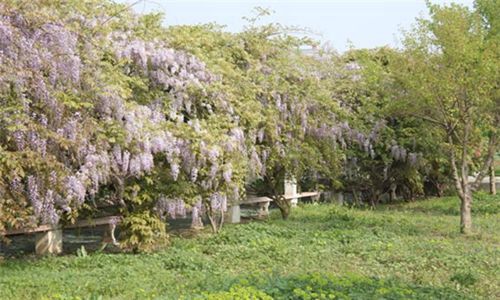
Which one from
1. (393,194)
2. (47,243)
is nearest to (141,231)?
(47,243)

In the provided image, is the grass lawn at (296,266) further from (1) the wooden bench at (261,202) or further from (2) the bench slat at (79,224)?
(1) the wooden bench at (261,202)

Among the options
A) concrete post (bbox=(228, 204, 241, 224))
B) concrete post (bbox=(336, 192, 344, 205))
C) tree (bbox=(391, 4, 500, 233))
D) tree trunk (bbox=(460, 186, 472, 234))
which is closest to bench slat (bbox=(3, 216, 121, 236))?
concrete post (bbox=(228, 204, 241, 224))

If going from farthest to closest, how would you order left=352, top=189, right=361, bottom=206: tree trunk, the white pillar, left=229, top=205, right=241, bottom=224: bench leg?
left=352, top=189, right=361, bottom=206: tree trunk < the white pillar < left=229, top=205, right=241, bottom=224: bench leg

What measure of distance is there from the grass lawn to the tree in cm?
184

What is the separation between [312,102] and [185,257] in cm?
588

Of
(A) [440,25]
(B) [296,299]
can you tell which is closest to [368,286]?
(B) [296,299]

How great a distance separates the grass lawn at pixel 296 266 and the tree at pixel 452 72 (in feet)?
6.02

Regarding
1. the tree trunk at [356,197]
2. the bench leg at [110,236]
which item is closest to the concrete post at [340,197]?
the tree trunk at [356,197]

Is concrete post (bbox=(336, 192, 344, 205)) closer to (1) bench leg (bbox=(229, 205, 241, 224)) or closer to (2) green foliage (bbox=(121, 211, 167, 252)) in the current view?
(1) bench leg (bbox=(229, 205, 241, 224))

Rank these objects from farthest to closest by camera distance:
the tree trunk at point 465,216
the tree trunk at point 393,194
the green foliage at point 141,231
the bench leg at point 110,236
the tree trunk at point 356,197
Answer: the tree trunk at point 393,194, the tree trunk at point 356,197, the tree trunk at point 465,216, the bench leg at point 110,236, the green foliage at point 141,231

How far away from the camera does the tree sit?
405 inches

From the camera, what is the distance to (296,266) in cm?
792

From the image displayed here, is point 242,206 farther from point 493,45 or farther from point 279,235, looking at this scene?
point 493,45

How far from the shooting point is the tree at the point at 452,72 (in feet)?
33.8
